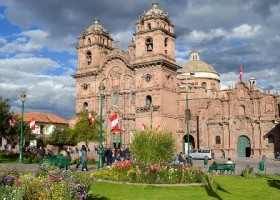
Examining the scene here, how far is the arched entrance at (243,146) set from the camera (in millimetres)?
52719

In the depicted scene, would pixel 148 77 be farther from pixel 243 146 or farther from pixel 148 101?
pixel 243 146

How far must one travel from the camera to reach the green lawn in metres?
14.6

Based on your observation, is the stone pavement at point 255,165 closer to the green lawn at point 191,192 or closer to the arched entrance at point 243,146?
the arched entrance at point 243,146

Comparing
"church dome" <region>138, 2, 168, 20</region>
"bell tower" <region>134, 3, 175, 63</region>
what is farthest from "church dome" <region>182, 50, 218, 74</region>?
"church dome" <region>138, 2, 168, 20</region>

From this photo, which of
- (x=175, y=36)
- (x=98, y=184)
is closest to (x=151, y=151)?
(x=98, y=184)

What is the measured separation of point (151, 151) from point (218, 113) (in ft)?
123

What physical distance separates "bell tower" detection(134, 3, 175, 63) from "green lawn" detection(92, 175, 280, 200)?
124 feet

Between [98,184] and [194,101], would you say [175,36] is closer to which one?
[194,101]

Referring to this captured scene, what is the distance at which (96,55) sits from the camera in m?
63.0

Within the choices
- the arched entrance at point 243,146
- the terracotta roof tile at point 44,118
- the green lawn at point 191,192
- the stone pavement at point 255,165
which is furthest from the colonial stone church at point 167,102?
the green lawn at point 191,192

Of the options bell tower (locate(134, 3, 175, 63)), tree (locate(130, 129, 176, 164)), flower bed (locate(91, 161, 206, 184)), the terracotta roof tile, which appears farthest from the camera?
the terracotta roof tile

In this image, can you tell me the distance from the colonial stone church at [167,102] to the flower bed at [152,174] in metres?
31.6

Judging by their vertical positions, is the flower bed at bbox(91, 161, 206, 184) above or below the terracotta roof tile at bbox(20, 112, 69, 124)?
below

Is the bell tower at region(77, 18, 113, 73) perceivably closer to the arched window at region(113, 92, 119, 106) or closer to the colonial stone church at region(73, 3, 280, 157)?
the colonial stone church at region(73, 3, 280, 157)
